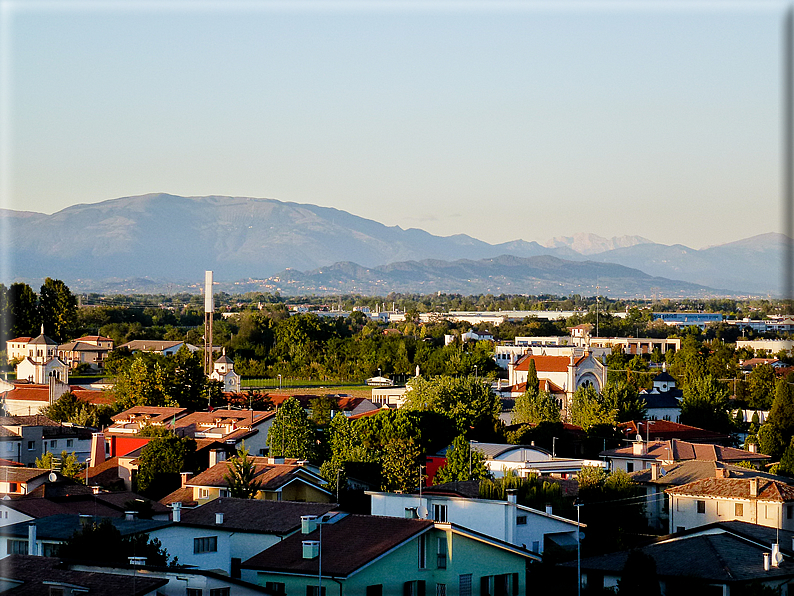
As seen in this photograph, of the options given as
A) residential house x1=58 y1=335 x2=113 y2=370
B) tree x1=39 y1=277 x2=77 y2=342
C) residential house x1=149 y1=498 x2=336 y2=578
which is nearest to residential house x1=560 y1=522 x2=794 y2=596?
residential house x1=149 y1=498 x2=336 y2=578

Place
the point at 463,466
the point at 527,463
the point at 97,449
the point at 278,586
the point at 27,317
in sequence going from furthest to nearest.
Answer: the point at 27,317, the point at 97,449, the point at 527,463, the point at 463,466, the point at 278,586

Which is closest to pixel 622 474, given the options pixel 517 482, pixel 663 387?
pixel 517 482

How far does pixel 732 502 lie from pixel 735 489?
321 mm

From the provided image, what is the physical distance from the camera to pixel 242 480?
50.7ft

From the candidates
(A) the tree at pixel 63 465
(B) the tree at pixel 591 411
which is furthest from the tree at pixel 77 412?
(B) the tree at pixel 591 411

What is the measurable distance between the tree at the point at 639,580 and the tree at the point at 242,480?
6.14 metres

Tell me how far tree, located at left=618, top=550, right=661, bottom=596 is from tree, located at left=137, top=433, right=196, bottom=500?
1009cm

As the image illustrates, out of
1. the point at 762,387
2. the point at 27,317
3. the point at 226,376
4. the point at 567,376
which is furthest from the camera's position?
the point at 27,317

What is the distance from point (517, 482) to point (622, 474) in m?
2.54

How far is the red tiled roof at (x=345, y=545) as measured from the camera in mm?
9719

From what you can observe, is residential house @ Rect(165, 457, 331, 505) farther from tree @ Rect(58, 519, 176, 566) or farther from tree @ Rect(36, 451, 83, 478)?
tree @ Rect(58, 519, 176, 566)

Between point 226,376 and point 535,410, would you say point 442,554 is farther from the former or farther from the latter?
point 226,376

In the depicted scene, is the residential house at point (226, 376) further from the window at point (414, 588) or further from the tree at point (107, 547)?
the window at point (414, 588)

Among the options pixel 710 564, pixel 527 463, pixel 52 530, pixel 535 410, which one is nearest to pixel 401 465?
pixel 527 463
